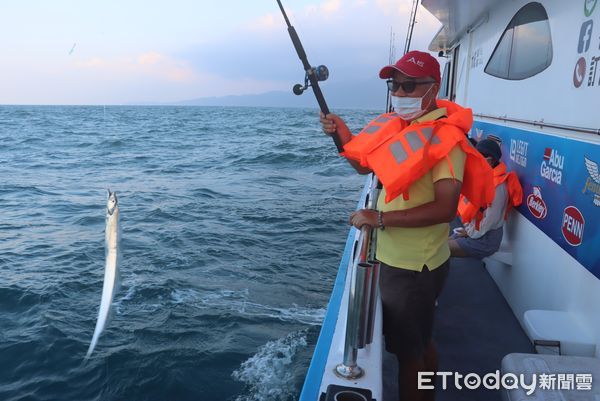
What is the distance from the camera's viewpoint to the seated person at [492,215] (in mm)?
3954

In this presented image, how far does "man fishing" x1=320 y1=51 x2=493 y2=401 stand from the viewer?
6.73 feet

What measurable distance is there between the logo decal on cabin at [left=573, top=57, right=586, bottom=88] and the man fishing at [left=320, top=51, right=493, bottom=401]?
1.16 meters

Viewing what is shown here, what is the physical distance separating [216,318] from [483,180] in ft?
13.8

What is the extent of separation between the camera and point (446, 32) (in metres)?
8.56

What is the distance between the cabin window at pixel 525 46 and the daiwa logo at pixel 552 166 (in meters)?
0.80

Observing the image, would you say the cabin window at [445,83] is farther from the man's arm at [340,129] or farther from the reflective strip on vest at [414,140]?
the reflective strip on vest at [414,140]

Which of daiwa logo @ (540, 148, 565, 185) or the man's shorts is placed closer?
the man's shorts

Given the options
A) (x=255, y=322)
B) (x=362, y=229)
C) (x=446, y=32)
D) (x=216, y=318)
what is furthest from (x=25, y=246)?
(x=446, y=32)

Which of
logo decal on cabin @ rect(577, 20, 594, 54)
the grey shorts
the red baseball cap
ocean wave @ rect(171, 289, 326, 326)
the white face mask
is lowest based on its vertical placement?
ocean wave @ rect(171, 289, 326, 326)

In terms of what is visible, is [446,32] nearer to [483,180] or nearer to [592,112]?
[592,112]

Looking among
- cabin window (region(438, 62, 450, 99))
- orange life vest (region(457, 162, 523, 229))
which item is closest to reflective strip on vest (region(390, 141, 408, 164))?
orange life vest (region(457, 162, 523, 229))

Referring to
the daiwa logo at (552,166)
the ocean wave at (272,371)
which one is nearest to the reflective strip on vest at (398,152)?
the daiwa logo at (552,166)

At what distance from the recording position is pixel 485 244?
159 inches

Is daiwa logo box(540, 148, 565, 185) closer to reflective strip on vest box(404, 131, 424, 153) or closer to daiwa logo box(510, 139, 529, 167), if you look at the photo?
daiwa logo box(510, 139, 529, 167)
